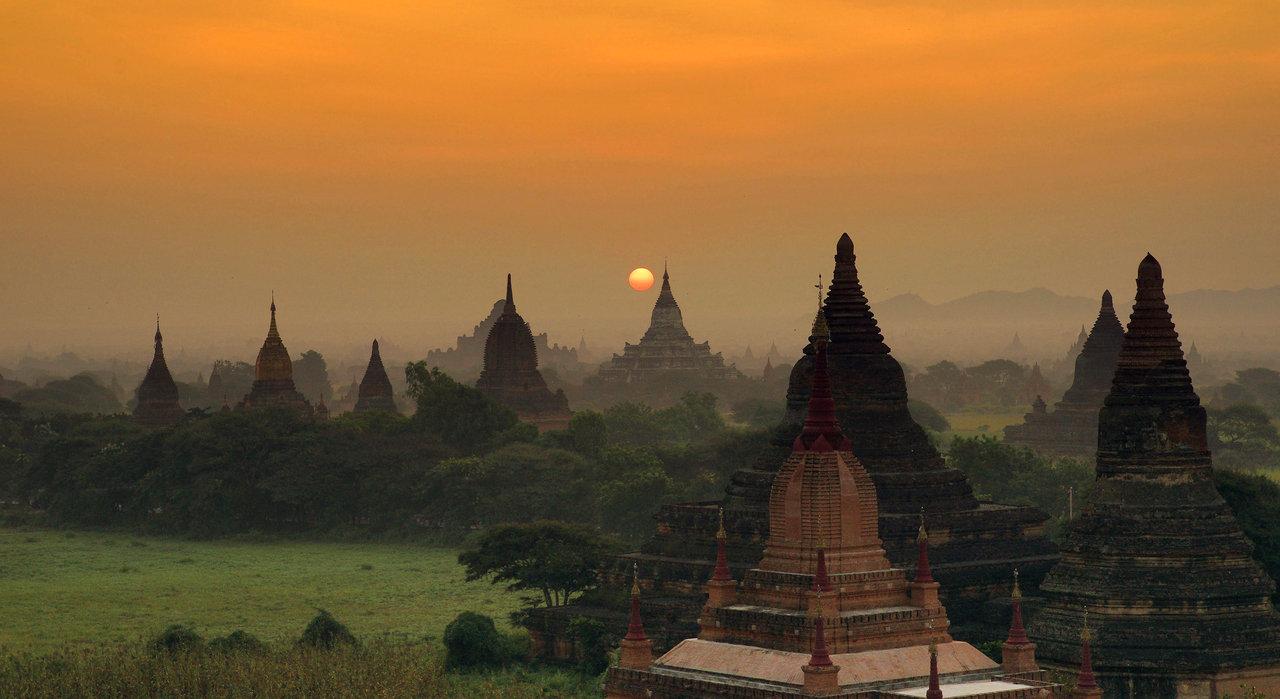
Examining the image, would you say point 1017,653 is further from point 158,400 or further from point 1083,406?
point 158,400

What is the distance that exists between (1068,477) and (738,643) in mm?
52244

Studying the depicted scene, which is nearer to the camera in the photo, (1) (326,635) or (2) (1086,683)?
(2) (1086,683)

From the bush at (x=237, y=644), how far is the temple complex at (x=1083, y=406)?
184ft

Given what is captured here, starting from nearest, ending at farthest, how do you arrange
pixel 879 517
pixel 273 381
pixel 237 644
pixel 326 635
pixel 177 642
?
pixel 879 517
pixel 177 642
pixel 237 644
pixel 326 635
pixel 273 381

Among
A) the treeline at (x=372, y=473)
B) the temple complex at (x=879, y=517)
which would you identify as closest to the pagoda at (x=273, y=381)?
the treeline at (x=372, y=473)

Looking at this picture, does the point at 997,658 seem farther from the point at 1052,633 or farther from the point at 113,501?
the point at 113,501

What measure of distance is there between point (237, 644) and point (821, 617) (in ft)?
75.0

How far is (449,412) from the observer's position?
115 metres

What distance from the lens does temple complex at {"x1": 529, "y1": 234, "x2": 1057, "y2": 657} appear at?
199 feet

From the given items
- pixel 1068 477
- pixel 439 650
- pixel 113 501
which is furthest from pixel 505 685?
pixel 113 501

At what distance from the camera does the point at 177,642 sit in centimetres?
6306

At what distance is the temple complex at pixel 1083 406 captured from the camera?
388 feet

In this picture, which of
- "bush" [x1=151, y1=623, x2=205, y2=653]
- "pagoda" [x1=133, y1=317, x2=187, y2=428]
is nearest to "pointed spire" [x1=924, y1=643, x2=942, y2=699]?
"bush" [x1=151, y1=623, x2=205, y2=653]

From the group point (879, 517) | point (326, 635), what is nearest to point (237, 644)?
point (326, 635)
